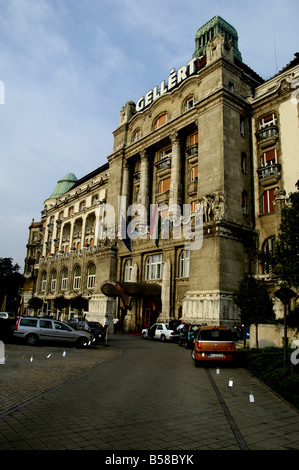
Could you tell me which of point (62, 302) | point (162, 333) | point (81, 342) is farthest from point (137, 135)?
point (81, 342)

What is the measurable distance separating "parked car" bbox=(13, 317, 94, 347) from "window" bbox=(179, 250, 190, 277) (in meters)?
13.6

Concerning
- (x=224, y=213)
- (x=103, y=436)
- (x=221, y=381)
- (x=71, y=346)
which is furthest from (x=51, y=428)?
(x=224, y=213)

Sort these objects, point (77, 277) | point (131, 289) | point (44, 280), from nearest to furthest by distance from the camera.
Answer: point (131, 289)
point (77, 277)
point (44, 280)

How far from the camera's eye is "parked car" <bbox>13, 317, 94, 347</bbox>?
2005cm

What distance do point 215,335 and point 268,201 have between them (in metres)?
19.1

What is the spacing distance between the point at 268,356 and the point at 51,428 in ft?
33.7

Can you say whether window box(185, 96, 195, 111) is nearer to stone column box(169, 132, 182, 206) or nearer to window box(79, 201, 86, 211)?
stone column box(169, 132, 182, 206)

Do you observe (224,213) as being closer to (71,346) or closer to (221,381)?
(71,346)

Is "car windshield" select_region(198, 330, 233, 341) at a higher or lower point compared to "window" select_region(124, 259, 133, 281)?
lower

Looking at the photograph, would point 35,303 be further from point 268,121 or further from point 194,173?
point 268,121

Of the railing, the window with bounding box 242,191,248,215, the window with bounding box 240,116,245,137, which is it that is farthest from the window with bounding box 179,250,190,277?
the window with bounding box 240,116,245,137

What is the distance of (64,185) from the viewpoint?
7044cm

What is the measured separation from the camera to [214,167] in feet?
98.5
